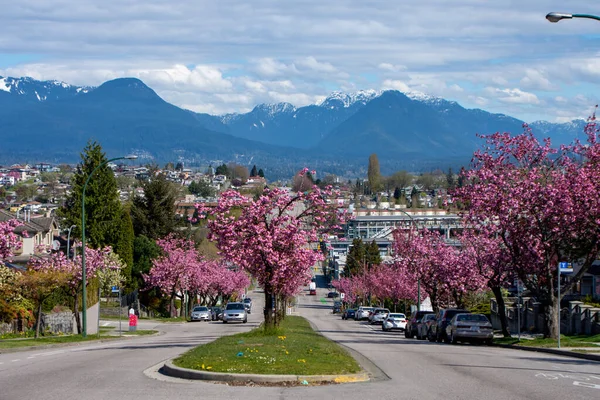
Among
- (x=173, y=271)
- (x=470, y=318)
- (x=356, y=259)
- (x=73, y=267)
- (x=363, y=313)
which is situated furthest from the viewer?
(x=356, y=259)

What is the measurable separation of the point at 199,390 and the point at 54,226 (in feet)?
275

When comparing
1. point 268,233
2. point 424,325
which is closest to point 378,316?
point 424,325

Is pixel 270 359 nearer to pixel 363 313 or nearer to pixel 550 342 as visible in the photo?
pixel 550 342

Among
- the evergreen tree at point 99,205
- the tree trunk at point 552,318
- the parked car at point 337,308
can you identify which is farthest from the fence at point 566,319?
the parked car at point 337,308

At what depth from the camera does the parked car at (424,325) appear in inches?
1731

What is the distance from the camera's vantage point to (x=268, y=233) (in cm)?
3312

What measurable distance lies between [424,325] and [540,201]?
37.3 ft

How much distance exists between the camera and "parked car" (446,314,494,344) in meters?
37.8

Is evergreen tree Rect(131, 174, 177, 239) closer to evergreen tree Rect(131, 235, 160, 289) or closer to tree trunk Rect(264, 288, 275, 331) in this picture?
evergreen tree Rect(131, 235, 160, 289)

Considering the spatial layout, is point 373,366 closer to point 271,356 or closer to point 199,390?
point 271,356

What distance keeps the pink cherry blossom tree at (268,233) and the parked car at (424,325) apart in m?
11.5

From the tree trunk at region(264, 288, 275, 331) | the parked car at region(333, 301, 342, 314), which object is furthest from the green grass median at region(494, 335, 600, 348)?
the parked car at region(333, 301, 342, 314)

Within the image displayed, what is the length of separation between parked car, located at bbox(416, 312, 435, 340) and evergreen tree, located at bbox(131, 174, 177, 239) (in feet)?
198

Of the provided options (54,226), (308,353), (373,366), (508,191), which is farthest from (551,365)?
(54,226)
